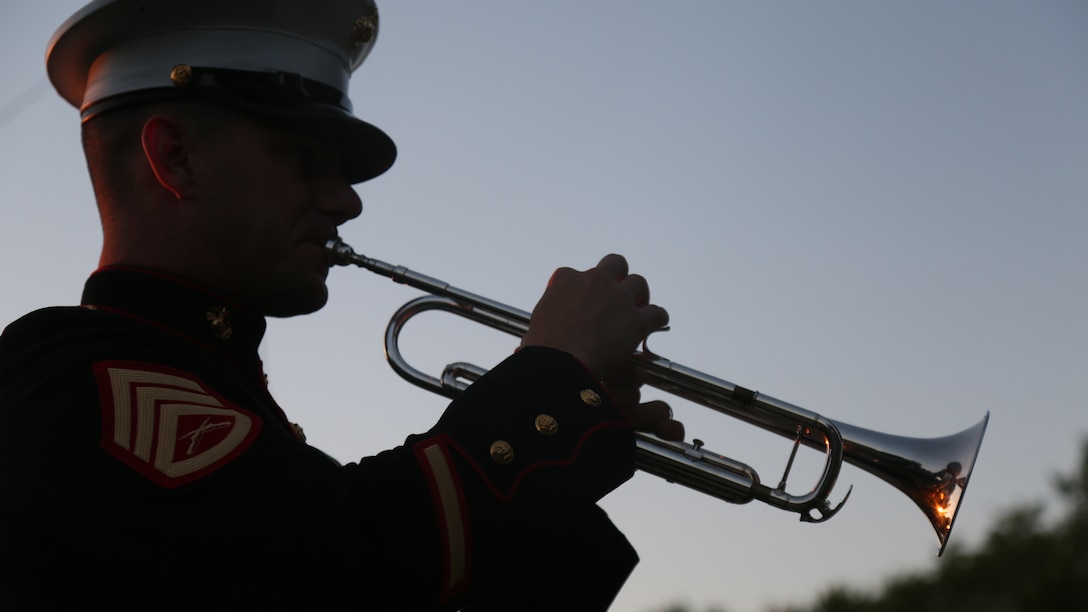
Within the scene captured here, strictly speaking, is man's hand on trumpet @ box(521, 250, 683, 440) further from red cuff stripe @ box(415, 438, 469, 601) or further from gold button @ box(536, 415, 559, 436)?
red cuff stripe @ box(415, 438, 469, 601)

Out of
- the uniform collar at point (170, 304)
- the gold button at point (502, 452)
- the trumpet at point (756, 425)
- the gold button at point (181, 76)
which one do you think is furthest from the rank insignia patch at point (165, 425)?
the trumpet at point (756, 425)

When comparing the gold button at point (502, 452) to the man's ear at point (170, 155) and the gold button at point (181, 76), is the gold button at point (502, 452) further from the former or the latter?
the gold button at point (181, 76)

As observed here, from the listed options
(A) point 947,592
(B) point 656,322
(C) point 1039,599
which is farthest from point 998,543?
(B) point 656,322

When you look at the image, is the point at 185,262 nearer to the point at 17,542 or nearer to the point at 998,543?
the point at 17,542

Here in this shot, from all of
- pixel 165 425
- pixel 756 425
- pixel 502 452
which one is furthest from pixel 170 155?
pixel 756 425

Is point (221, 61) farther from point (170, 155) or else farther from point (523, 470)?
point (523, 470)

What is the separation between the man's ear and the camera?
2.54 metres

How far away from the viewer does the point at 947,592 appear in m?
32.2

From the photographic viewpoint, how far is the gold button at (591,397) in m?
2.23

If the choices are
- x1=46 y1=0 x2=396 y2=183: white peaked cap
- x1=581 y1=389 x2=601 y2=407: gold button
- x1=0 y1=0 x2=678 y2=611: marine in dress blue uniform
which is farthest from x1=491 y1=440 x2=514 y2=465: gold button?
x1=46 y1=0 x2=396 y2=183: white peaked cap

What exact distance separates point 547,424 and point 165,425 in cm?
71

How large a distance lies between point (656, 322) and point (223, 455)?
1065 millimetres

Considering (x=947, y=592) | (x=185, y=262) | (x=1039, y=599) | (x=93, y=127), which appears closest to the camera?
(x=185, y=262)

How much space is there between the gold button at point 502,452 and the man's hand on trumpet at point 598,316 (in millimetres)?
348
